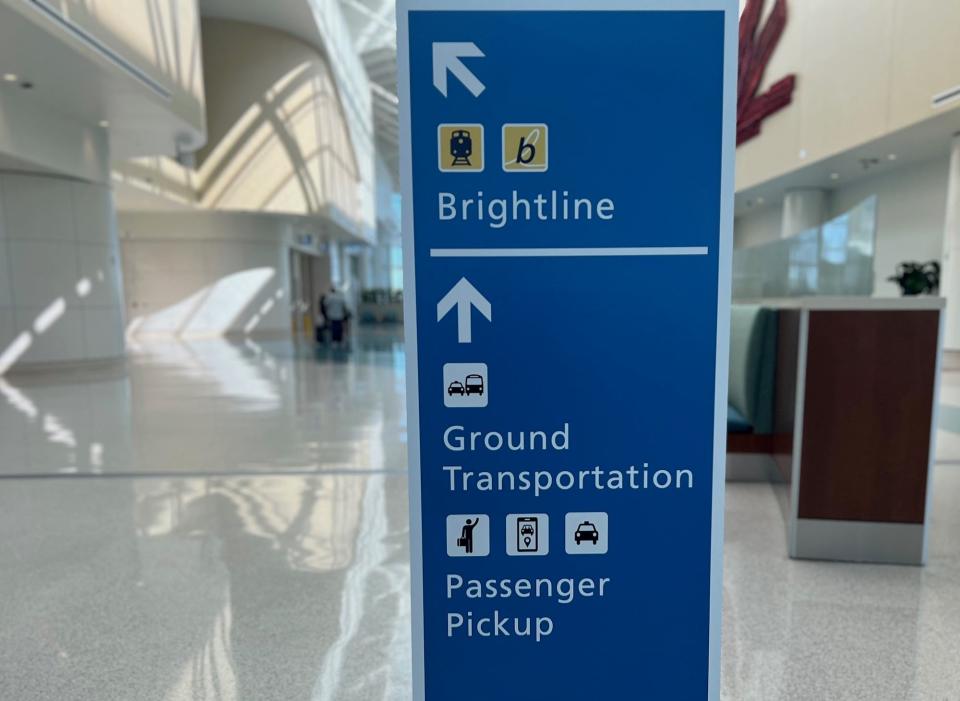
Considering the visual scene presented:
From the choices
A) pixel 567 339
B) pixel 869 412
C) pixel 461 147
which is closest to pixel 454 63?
pixel 461 147

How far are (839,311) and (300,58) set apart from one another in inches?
793

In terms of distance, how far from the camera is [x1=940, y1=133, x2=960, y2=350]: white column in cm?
1130

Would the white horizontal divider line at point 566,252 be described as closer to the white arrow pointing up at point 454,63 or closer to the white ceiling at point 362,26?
the white arrow pointing up at point 454,63

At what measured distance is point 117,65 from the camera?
8.01 metres

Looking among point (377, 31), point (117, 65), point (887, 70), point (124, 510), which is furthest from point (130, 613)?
point (377, 31)

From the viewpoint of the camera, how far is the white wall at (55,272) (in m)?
10.4

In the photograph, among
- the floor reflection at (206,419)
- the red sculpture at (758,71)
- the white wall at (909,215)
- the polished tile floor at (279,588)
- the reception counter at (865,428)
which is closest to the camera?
the polished tile floor at (279,588)

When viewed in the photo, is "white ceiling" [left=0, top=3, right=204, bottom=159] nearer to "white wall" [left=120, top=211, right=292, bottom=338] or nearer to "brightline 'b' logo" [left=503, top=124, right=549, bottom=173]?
"brightline 'b' logo" [left=503, top=124, right=549, bottom=173]

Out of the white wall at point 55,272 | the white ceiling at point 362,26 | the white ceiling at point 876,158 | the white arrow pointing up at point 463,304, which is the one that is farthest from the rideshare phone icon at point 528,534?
the white ceiling at point 876,158

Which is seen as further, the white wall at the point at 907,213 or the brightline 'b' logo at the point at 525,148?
the white wall at the point at 907,213

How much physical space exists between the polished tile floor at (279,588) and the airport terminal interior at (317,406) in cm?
2

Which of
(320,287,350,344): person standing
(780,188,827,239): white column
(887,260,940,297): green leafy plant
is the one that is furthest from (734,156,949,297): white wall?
(320,287,350,344): person standing

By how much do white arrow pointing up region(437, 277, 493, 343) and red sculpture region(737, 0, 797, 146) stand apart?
1881cm

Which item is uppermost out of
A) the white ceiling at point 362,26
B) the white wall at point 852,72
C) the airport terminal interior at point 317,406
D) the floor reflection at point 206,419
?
the white ceiling at point 362,26
